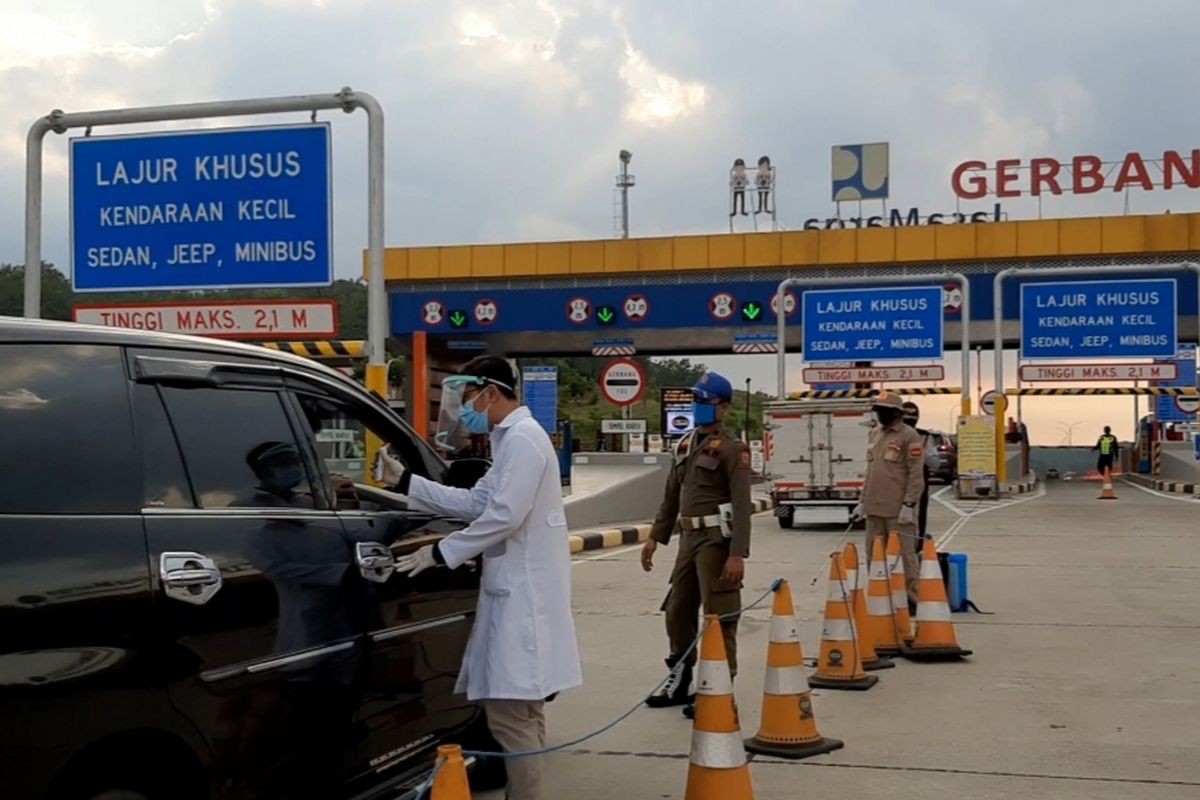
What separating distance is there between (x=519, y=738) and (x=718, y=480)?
3085mm

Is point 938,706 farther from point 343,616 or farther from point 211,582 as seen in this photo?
point 211,582

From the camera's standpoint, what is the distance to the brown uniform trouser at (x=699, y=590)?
7.25 meters

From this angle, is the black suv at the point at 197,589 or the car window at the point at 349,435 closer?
the black suv at the point at 197,589

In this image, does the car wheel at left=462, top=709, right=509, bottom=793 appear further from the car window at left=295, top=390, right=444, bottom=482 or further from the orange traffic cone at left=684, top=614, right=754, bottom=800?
the car window at left=295, top=390, right=444, bottom=482

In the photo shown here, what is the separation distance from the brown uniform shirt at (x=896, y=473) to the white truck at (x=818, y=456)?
485 inches

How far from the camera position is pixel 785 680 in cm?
641

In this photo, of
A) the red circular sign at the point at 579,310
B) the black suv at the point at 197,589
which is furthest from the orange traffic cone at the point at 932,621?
the red circular sign at the point at 579,310

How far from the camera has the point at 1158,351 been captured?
28.8 m

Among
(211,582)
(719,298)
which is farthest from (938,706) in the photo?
(719,298)

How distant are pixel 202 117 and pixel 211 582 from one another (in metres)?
8.03

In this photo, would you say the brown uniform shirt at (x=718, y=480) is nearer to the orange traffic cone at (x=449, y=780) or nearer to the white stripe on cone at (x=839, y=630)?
the white stripe on cone at (x=839, y=630)

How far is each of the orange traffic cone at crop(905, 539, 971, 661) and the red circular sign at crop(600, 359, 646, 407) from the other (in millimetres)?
12787

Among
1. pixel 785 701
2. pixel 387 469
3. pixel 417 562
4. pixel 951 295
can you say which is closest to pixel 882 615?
pixel 785 701

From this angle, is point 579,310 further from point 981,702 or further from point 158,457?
point 158,457
